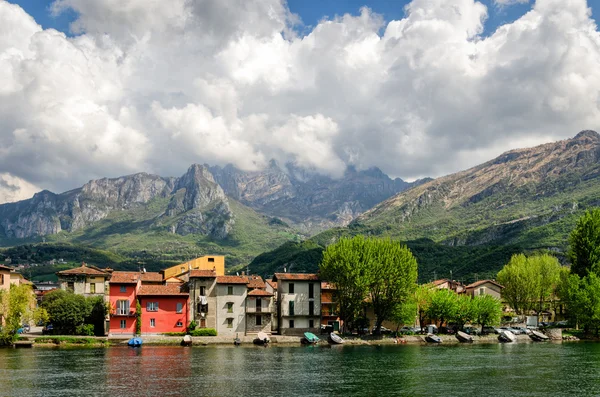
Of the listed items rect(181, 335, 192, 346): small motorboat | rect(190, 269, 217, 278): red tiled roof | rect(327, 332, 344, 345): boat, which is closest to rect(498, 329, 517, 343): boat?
rect(327, 332, 344, 345): boat

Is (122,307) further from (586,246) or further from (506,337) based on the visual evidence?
(586,246)

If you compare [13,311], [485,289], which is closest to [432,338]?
[485,289]

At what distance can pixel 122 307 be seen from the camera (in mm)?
110688

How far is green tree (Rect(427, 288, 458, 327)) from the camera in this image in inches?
4825

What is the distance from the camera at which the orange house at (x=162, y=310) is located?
112 metres

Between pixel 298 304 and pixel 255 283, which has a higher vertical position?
pixel 255 283

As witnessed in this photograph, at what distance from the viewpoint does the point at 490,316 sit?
125062 millimetres

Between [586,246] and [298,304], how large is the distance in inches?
2532

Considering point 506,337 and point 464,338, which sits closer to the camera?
point 464,338

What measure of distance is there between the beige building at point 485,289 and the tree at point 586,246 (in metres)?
31.4

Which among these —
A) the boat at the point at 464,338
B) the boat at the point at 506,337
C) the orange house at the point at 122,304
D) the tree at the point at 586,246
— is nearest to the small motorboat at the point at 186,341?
the orange house at the point at 122,304

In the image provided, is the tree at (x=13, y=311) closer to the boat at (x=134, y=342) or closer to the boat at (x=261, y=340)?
the boat at (x=134, y=342)

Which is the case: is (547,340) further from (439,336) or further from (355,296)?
(355,296)

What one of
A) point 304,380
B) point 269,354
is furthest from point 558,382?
point 269,354
